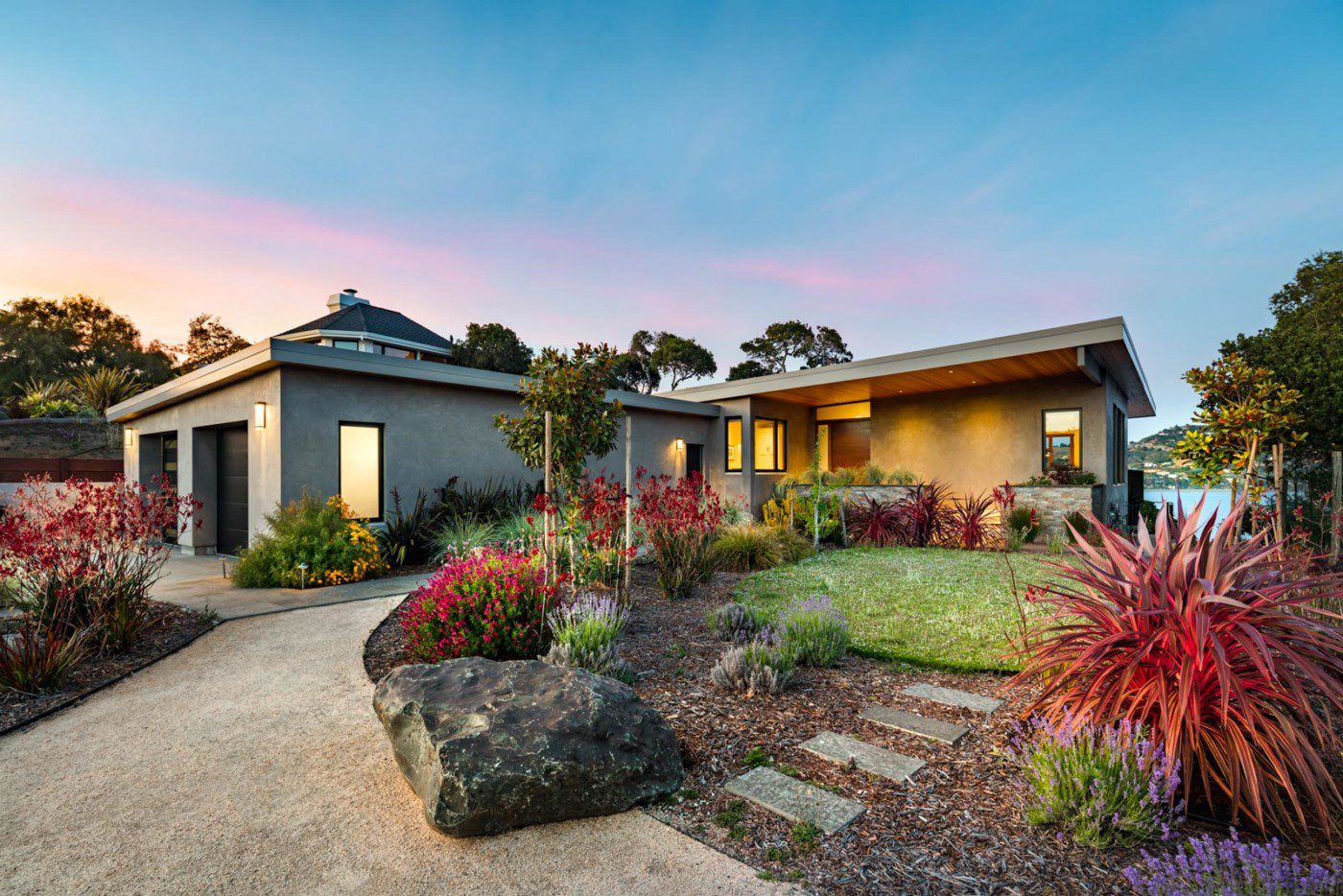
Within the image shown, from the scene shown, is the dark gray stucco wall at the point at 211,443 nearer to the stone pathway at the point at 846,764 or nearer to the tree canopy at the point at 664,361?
the stone pathway at the point at 846,764

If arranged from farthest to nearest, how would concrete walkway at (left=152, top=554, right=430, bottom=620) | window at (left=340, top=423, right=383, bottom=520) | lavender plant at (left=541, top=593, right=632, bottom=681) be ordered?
1. window at (left=340, top=423, right=383, bottom=520)
2. concrete walkway at (left=152, top=554, right=430, bottom=620)
3. lavender plant at (left=541, top=593, right=632, bottom=681)

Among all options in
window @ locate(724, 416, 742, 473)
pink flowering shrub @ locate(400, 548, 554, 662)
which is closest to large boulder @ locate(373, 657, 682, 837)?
pink flowering shrub @ locate(400, 548, 554, 662)

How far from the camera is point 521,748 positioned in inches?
89.9

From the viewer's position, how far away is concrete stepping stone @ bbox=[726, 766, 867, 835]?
7.14 ft

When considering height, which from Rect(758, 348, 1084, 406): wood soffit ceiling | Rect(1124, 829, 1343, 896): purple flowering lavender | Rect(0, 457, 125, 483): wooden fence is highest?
Rect(758, 348, 1084, 406): wood soffit ceiling

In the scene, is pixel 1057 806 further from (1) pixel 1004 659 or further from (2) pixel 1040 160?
(2) pixel 1040 160

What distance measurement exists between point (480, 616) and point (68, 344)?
39230 millimetres

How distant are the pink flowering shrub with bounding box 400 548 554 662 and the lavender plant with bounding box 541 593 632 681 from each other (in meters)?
0.19

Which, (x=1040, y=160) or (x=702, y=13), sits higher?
(x=702, y=13)

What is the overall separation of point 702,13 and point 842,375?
6.69m

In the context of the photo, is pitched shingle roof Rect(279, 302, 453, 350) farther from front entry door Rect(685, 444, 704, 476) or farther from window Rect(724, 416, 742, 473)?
window Rect(724, 416, 742, 473)

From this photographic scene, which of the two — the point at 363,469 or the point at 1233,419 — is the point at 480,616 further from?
the point at 1233,419

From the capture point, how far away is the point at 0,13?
246 inches

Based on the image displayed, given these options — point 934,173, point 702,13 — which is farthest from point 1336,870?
point 934,173
